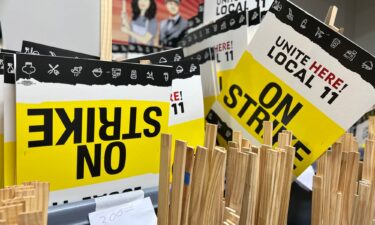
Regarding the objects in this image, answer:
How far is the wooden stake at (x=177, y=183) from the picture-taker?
0.41 meters

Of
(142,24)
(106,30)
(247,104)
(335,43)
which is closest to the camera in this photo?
(335,43)

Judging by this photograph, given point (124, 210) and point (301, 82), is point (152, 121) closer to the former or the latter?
point (124, 210)

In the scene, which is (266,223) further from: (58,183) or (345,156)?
(58,183)

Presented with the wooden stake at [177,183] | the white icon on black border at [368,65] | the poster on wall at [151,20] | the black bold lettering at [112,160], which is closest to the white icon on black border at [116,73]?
the black bold lettering at [112,160]

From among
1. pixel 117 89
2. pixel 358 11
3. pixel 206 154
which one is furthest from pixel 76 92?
pixel 358 11

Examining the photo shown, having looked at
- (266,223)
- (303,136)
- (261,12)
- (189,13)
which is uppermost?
(189,13)

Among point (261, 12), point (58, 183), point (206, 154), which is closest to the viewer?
point (206, 154)

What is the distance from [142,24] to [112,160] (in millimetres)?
1238

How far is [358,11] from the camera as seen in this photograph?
6.71 ft

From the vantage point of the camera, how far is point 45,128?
0.52 meters

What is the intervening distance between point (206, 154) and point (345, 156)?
27cm

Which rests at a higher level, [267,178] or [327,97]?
[327,97]

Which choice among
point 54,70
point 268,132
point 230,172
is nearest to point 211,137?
point 230,172

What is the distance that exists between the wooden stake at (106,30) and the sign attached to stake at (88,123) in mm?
275
